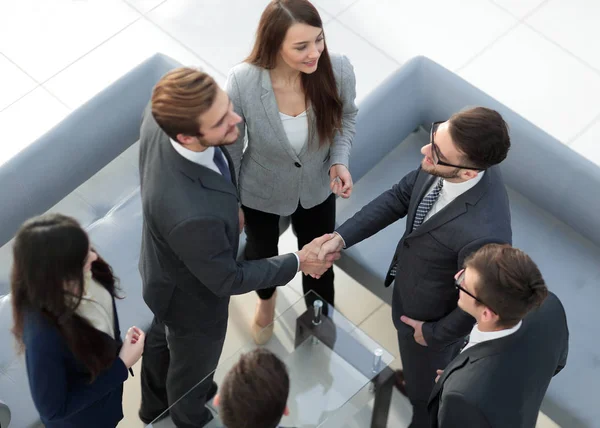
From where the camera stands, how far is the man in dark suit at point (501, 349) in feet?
8.11

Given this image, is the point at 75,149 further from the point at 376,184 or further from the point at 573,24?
the point at 573,24

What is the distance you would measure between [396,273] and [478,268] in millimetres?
635

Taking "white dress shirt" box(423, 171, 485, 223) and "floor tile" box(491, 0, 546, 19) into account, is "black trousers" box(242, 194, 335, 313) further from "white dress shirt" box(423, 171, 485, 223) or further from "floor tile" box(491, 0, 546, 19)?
"floor tile" box(491, 0, 546, 19)

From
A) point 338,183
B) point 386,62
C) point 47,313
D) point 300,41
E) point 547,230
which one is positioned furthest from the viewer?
point 386,62

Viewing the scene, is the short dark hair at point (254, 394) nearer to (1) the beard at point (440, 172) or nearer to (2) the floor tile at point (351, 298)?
(1) the beard at point (440, 172)

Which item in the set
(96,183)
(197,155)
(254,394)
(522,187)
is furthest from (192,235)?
(522,187)

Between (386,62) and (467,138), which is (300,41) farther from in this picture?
(386,62)

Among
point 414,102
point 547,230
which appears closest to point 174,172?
point 414,102

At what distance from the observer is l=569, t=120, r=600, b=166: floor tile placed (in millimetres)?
4840

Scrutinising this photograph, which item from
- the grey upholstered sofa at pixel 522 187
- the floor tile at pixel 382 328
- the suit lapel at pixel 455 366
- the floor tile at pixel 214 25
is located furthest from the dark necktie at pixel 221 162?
the floor tile at pixel 214 25

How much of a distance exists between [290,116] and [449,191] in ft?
2.31

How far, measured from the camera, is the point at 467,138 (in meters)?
2.64

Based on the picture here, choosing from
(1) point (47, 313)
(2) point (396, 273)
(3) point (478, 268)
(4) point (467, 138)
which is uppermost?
(4) point (467, 138)

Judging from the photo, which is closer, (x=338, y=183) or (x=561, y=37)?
(x=338, y=183)
